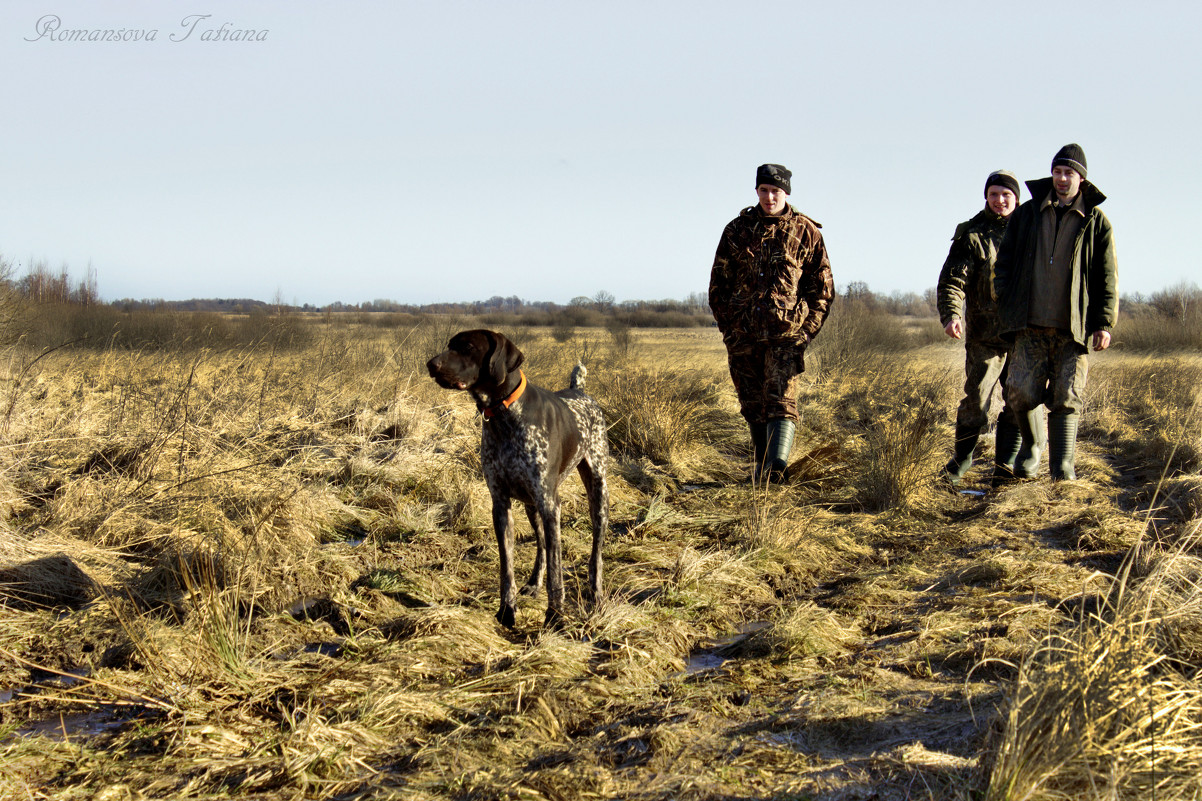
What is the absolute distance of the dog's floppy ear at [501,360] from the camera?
3.48 meters

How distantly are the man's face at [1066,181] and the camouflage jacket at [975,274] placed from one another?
670 mm

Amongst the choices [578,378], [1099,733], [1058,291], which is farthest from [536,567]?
[1058,291]

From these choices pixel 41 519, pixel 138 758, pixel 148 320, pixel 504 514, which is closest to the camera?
pixel 138 758

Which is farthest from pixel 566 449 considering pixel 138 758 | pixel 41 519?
pixel 41 519

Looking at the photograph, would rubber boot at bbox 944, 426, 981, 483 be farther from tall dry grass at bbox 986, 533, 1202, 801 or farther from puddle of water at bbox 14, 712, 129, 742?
puddle of water at bbox 14, 712, 129, 742

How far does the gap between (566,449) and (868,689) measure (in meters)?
1.71

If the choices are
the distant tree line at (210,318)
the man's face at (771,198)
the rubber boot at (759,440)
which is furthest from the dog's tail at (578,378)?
the distant tree line at (210,318)

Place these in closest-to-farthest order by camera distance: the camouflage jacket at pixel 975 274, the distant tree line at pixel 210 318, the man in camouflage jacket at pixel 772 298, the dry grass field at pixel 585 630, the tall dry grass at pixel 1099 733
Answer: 1. the tall dry grass at pixel 1099 733
2. the dry grass field at pixel 585 630
3. the man in camouflage jacket at pixel 772 298
4. the camouflage jacket at pixel 975 274
5. the distant tree line at pixel 210 318

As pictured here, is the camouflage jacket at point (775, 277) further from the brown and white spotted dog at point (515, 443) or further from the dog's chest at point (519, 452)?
the dog's chest at point (519, 452)

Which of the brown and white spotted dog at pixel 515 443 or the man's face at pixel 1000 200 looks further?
the man's face at pixel 1000 200

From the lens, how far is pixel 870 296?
20812 mm

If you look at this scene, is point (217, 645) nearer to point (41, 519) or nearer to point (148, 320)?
point (41, 519)

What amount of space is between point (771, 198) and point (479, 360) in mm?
3364

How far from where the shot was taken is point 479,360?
3480 millimetres
